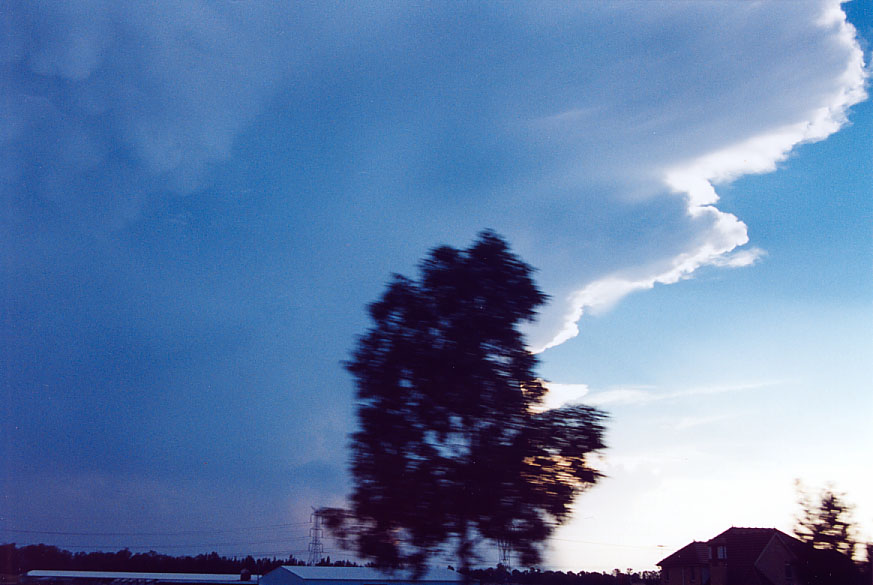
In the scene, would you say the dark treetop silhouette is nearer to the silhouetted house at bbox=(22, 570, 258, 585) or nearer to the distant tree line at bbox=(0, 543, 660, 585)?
the distant tree line at bbox=(0, 543, 660, 585)

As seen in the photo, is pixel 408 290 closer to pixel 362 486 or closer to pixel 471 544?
pixel 362 486

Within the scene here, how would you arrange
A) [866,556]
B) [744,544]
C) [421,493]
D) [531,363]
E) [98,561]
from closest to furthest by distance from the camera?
[421,493] → [531,363] → [866,556] → [744,544] → [98,561]

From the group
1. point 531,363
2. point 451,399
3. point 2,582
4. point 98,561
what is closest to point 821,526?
point 531,363

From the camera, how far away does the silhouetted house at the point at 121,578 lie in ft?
68.2

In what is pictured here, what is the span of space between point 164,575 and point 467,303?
3694 centimetres

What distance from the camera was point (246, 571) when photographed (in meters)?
48.0

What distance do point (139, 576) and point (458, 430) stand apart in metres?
33.9

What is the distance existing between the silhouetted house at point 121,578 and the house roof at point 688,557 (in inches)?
890

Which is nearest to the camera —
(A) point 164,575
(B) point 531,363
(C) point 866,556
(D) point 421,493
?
(D) point 421,493

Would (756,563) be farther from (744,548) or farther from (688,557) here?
(688,557)

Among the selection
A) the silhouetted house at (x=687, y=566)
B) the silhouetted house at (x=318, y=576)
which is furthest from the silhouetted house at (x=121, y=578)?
the silhouetted house at (x=687, y=566)

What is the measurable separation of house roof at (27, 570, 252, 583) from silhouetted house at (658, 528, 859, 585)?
21988 mm

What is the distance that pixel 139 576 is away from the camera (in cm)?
3794

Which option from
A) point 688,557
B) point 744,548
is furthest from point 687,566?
point 744,548
